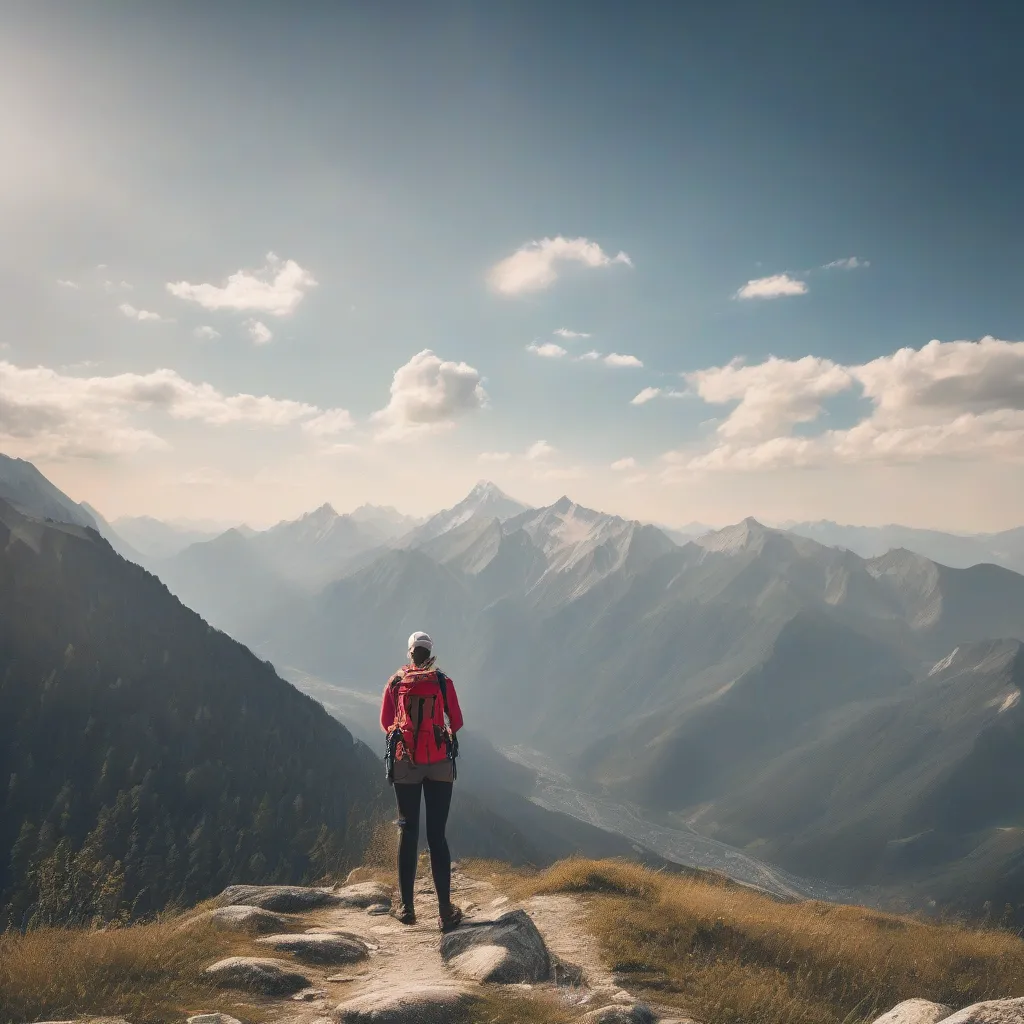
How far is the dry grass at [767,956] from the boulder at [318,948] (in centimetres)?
472

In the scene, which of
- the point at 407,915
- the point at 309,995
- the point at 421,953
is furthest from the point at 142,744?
the point at 309,995

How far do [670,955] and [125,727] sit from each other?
179618 millimetres

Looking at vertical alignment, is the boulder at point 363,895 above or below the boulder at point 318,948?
below

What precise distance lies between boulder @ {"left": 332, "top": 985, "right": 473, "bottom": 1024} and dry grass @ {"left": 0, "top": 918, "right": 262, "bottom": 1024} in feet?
4.28

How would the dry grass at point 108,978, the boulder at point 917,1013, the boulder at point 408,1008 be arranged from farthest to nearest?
the boulder at point 917,1013 → the boulder at point 408,1008 → the dry grass at point 108,978

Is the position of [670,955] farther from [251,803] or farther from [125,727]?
[125,727]

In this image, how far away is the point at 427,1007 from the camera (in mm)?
8148

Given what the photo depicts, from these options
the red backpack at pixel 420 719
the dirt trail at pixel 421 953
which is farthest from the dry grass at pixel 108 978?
the red backpack at pixel 420 719

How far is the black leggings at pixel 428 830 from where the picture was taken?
11133 mm

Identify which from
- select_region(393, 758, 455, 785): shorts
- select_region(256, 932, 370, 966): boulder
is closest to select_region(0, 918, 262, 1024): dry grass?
select_region(256, 932, 370, 966): boulder

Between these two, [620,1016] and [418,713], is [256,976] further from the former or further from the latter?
[620,1016]

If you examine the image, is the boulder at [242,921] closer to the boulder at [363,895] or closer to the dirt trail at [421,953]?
the dirt trail at [421,953]

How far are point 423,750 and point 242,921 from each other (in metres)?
5.40

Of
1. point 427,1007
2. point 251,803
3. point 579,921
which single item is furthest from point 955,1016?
point 251,803
